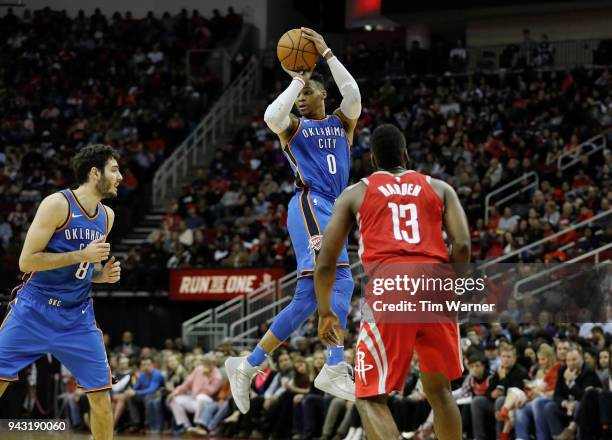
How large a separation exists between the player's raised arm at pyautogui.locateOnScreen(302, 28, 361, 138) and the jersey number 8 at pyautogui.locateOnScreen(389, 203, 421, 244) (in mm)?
1850

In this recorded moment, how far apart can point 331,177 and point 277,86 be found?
18951 millimetres

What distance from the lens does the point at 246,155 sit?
2406cm

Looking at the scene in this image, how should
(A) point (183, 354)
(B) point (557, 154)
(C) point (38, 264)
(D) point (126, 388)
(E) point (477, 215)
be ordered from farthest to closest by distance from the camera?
(B) point (557, 154) → (E) point (477, 215) → (A) point (183, 354) → (D) point (126, 388) → (C) point (38, 264)

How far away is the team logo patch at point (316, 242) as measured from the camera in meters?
7.57

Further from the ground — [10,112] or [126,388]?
[10,112]

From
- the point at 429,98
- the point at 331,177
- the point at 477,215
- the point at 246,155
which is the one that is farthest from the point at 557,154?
the point at 331,177

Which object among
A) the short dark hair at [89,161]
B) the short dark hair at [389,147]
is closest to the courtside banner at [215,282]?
the short dark hair at [89,161]

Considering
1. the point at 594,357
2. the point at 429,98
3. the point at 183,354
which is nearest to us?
the point at 594,357

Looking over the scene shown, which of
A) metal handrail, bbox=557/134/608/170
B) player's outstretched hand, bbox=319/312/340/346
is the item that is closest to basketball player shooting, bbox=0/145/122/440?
player's outstretched hand, bbox=319/312/340/346

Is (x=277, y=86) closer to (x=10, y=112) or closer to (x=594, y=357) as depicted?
(x=10, y=112)

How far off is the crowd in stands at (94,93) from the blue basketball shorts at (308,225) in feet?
51.4

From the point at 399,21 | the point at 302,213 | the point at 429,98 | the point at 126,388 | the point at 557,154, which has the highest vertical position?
the point at 399,21

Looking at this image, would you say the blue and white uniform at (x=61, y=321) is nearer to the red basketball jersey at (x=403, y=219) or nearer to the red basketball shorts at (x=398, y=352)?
the red basketball shorts at (x=398, y=352)

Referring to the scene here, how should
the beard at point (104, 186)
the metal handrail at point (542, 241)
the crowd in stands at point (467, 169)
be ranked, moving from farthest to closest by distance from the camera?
the crowd in stands at point (467, 169)
the metal handrail at point (542, 241)
the beard at point (104, 186)
